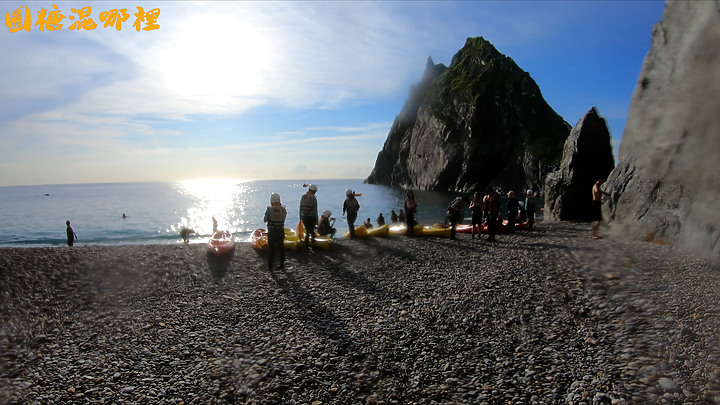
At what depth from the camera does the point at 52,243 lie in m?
47.2

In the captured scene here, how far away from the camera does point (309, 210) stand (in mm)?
17562

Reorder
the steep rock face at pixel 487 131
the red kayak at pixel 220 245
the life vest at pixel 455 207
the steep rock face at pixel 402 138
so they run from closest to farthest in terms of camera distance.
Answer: the red kayak at pixel 220 245
the life vest at pixel 455 207
the steep rock face at pixel 487 131
the steep rock face at pixel 402 138

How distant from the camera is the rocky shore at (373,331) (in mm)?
6988

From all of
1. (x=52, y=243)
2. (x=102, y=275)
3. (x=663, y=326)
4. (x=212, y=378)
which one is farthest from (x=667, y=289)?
(x=52, y=243)

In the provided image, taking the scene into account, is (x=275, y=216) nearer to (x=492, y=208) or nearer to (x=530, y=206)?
(x=492, y=208)

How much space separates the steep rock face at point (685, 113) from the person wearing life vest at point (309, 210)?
12.7 meters

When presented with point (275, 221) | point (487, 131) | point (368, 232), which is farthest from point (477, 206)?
point (487, 131)

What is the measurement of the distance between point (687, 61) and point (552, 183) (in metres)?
29.1

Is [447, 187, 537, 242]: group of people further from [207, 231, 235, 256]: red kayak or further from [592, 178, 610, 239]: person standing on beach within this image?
[207, 231, 235, 256]: red kayak

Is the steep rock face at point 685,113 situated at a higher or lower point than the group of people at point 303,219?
higher

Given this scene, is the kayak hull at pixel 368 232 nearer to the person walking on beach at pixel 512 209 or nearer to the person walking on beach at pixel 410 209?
the person walking on beach at pixel 410 209

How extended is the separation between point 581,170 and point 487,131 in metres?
81.8

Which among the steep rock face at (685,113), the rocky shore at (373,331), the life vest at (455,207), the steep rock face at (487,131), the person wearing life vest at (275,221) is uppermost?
the steep rock face at (487,131)

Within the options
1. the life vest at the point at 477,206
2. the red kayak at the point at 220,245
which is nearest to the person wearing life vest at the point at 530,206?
the life vest at the point at 477,206
